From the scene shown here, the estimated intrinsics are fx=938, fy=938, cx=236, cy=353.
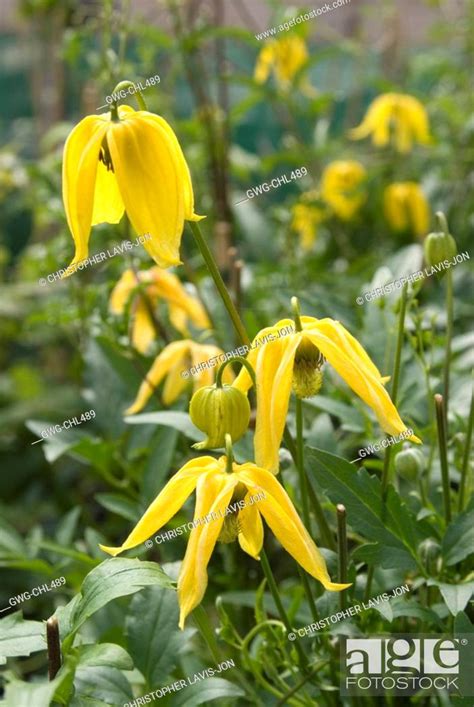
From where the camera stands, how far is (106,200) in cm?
71

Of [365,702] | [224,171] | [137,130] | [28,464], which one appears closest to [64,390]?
[28,464]

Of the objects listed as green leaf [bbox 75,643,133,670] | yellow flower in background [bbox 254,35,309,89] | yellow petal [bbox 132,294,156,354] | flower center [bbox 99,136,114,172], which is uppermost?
yellow flower in background [bbox 254,35,309,89]

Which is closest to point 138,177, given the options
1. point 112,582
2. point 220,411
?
point 220,411

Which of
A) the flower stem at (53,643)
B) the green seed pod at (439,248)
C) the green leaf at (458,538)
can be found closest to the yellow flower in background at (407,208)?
the green seed pod at (439,248)

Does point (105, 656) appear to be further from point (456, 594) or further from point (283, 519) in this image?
point (456, 594)

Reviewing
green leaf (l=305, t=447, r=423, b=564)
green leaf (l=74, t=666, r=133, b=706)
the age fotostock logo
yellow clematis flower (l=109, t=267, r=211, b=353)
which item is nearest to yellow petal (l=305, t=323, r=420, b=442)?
green leaf (l=305, t=447, r=423, b=564)

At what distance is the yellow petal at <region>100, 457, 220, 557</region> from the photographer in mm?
637

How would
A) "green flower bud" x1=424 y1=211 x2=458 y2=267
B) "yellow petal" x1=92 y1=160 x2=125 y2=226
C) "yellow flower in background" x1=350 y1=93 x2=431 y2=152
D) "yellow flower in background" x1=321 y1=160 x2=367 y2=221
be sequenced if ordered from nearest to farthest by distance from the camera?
"yellow petal" x1=92 y1=160 x2=125 y2=226, "green flower bud" x1=424 y1=211 x2=458 y2=267, "yellow flower in background" x1=350 y1=93 x2=431 y2=152, "yellow flower in background" x1=321 y1=160 x2=367 y2=221

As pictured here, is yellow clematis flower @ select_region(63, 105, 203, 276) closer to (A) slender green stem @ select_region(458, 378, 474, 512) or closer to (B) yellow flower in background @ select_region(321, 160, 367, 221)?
(A) slender green stem @ select_region(458, 378, 474, 512)

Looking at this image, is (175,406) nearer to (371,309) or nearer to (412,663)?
(371,309)

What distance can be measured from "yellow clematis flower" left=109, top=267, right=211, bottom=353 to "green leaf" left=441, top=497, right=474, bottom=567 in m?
0.48

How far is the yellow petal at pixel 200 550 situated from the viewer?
2.00 ft

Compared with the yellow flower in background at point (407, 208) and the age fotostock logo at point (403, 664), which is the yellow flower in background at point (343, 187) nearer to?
the yellow flower in background at point (407, 208)

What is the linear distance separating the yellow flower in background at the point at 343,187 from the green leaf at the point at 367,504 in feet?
4.08
